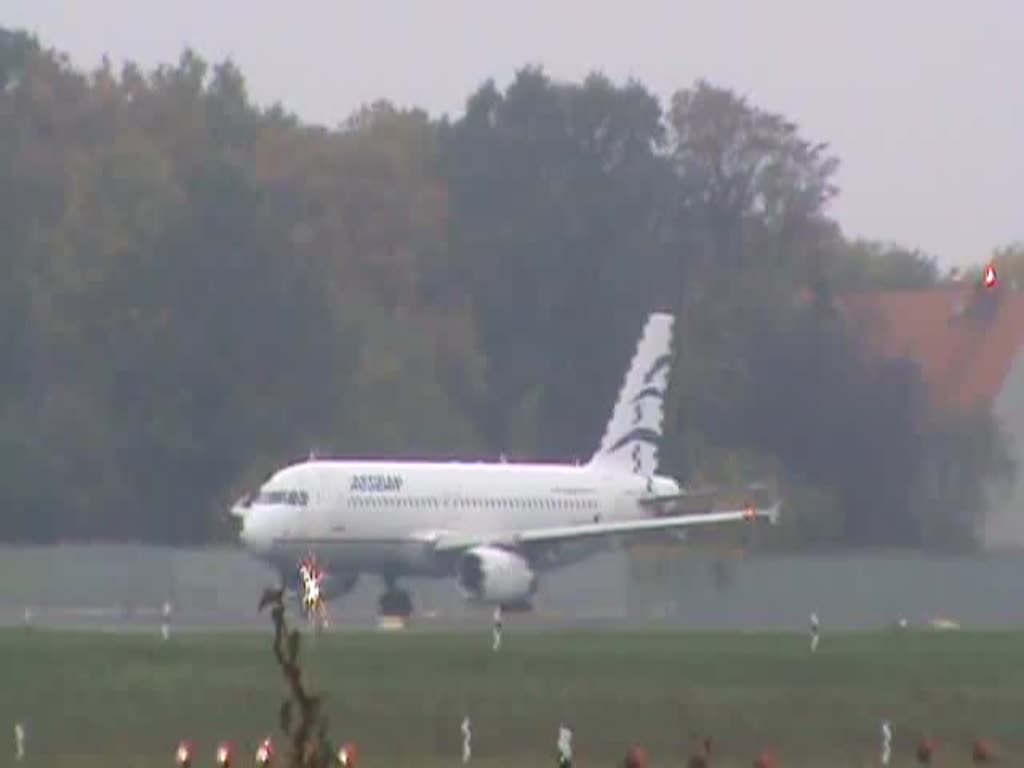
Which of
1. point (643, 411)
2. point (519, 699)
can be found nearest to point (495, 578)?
point (643, 411)

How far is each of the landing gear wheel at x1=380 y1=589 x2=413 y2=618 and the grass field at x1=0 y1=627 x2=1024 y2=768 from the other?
20352 mm

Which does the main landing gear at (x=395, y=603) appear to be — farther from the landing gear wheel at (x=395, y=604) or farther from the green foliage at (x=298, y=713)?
the green foliage at (x=298, y=713)

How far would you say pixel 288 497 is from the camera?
6022 centimetres

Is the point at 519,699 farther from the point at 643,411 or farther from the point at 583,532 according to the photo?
the point at 643,411

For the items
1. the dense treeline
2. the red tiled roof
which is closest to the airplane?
the dense treeline

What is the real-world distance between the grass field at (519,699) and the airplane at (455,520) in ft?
65.0

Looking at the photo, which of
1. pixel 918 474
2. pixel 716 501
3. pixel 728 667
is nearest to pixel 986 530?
pixel 918 474

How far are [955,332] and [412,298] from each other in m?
14.5

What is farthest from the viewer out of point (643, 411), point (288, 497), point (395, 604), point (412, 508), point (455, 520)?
point (643, 411)

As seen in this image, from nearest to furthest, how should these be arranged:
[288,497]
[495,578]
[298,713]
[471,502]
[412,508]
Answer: [298,713] < [288,497] < [495,578] < [412,508] < [471,502]

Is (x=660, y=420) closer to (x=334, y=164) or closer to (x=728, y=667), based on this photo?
(x=334, y=164)

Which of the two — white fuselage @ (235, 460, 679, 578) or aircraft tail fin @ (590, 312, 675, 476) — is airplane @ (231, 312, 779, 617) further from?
aircraft tail fin @ (590, 312, 675, 476)

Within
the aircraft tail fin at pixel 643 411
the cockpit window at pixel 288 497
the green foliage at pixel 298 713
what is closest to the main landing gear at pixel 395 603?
the cockpit window at pixel 288 497

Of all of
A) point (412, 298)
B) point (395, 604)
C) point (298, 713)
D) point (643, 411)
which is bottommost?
point (298, 713)
